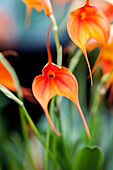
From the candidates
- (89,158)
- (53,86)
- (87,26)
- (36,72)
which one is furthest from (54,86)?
(36,72)

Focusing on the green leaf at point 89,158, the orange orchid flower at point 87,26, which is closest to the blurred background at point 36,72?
the green leaf at point 89,158

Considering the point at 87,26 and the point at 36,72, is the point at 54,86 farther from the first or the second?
the point at 36,72

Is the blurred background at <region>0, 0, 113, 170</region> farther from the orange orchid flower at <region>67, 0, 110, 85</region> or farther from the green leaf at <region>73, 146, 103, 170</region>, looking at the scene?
the orange orchid flower at <region>67, 0, 110, 85</region>

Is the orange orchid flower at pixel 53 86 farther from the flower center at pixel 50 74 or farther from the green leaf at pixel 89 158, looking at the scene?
the green leaf at pixel 89 158

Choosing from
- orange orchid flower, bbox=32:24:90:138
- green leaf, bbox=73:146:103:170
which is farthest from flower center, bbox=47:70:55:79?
green leaf, bbox=73:146:103:170

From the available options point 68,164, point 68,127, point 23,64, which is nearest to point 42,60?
point 23,64
